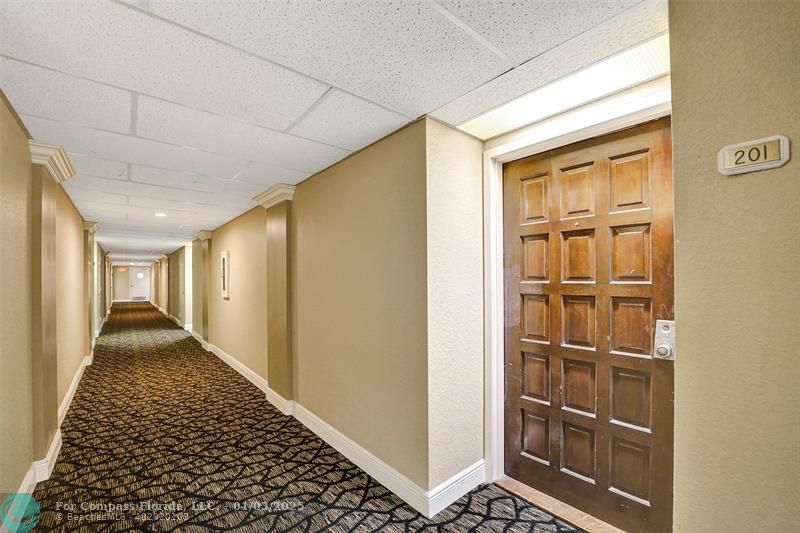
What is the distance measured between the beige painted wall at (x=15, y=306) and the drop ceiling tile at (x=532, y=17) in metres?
2.38

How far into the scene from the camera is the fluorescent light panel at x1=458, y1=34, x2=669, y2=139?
4.89ft

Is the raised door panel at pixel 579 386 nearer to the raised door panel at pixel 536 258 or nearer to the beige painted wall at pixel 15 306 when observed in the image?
the raised door panel at pixel 536 258

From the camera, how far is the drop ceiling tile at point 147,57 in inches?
47.4

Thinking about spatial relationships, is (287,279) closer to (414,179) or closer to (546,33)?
(414,179)

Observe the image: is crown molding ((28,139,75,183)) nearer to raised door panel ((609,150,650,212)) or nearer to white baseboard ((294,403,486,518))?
white baseboard ((294,403,486,518))

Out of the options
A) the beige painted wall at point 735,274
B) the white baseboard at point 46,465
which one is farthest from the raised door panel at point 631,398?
the white baseboard at point 46,465

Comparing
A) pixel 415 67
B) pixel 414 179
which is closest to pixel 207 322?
pixel 414 179

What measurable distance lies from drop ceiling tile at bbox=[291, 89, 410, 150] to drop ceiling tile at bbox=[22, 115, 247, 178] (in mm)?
941

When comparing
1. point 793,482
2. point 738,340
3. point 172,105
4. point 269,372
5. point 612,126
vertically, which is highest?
point 172,105

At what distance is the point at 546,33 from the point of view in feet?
4.37

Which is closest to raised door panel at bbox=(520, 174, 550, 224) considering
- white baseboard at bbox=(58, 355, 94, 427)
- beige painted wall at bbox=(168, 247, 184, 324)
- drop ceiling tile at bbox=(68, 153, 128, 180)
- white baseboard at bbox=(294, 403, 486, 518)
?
white baseboard at bbox=(294, 403, 486, 518)

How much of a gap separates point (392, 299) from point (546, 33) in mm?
1591

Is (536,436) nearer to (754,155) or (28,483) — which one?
(754,155)

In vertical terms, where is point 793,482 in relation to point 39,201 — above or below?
below
